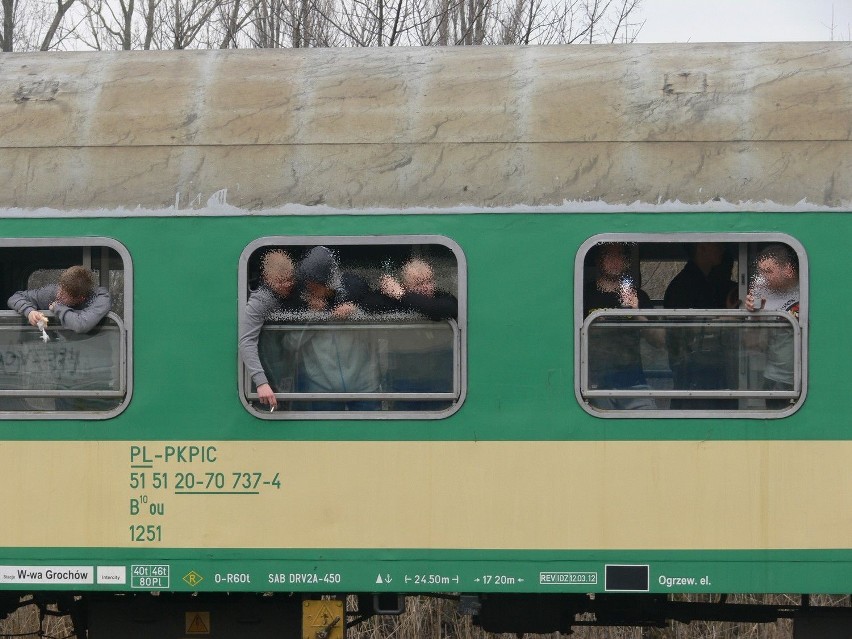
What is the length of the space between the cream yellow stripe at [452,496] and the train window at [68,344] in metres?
0.20

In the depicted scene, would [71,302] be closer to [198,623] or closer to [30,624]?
[198,623]

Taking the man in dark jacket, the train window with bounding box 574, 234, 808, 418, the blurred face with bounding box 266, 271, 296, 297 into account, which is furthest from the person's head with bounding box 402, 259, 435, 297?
the man in dark jacket

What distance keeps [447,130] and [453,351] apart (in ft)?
3.42

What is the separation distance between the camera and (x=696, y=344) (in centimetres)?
461

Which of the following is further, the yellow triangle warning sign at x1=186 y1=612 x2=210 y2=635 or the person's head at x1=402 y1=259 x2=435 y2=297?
the yellow triangle warning sign at x1=186 y1=612 x2=210 y2=635

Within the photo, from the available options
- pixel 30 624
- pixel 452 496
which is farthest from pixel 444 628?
pixel 452 496

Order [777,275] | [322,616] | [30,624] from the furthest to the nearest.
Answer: [30,624] → [322,616] → [777,275]

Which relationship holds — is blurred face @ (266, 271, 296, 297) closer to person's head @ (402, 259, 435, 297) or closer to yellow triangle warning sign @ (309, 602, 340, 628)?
person's head @ (402, 259, 435, 297)

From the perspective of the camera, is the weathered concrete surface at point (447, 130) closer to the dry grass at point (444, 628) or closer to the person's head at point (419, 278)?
the person's head at point (419, 278)

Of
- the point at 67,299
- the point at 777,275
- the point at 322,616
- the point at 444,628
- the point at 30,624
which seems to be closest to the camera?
the point at 777,275

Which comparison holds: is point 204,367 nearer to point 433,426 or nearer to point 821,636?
point 433,426

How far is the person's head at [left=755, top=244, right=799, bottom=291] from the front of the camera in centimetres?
461

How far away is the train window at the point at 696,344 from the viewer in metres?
4.58

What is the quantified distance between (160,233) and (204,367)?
652 millimetres
